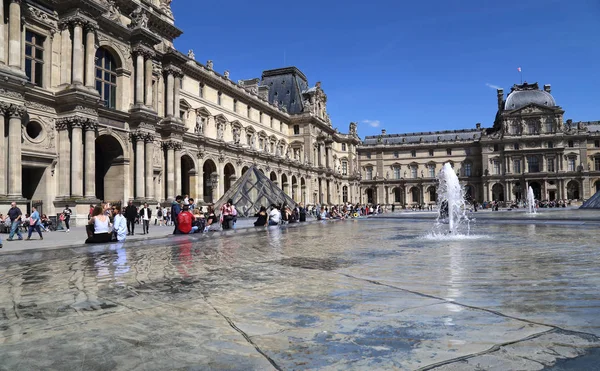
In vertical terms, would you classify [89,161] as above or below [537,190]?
above

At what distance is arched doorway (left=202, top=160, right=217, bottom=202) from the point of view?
124ft

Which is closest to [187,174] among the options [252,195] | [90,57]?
[252,195]

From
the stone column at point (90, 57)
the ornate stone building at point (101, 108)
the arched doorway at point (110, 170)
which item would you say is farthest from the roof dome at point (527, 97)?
the stone column at point (90, 57)

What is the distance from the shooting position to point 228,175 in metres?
41.8

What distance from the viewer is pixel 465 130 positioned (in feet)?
269

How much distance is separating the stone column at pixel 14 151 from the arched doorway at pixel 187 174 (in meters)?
15.4

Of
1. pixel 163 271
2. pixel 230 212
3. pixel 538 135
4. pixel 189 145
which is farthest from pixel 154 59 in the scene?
pixel 538 135

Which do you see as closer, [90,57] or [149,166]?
[90,57]

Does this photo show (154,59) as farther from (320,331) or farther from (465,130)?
(465,130)

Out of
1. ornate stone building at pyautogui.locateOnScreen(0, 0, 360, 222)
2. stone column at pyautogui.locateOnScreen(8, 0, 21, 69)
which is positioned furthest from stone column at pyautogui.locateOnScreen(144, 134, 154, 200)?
stone column at pyautogui.locateOnScreen(8, 0, 21, 69)

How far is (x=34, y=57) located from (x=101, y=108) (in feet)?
12.6

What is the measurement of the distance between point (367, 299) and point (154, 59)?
2806 centimetres

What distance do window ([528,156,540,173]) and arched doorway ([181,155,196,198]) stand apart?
59.8m

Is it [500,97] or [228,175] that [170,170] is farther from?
[500,97]
